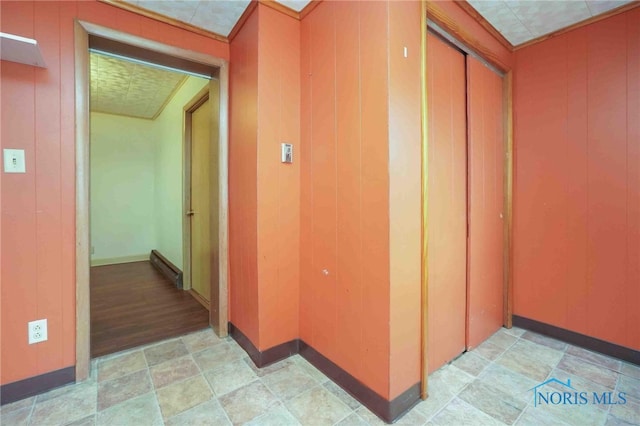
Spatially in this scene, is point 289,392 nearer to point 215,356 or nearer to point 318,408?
point 318,408

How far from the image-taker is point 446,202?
193cm

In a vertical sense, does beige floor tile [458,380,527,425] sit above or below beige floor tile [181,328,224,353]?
below

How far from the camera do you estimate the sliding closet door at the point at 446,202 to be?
182 cm

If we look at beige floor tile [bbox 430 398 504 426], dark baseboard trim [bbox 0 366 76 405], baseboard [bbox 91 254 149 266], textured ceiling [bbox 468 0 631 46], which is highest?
textured ceiling [bbox 468 0 631 46]

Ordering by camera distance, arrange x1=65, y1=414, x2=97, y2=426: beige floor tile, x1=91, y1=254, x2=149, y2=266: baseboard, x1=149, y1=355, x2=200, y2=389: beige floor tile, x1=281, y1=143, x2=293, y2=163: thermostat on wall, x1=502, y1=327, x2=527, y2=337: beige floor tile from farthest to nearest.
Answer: x1=91, y1=254, x2=149, y2=266: baseboard < x1=502, y1=327, x2=527, y2=337: beige floor tile < x1=281, y1=143, x2=293, y2=163: thermostat on wall < x1=149, y1=355, x2=200, y2=389: beige floor tile < x1=65, y1=414, x2=97, y2=426: beige floor tile

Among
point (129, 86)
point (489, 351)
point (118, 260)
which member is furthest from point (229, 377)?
point (118, 260)

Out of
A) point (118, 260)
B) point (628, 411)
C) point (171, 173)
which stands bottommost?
point (628, 411)

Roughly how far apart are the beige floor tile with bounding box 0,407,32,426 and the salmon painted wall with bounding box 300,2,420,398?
160 cm

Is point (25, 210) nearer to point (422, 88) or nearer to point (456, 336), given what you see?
point (422, 88)

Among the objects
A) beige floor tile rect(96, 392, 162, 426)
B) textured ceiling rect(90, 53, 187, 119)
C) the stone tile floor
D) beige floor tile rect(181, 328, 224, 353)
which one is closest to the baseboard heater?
beige floor tile rect(181, 328, 224, 353)

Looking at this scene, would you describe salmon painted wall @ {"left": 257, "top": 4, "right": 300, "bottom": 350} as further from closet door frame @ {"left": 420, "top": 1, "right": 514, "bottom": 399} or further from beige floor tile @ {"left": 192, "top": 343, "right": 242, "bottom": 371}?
closet door frame @ {"left": 420, "top": 1, "right": 514, "bottom": 399}

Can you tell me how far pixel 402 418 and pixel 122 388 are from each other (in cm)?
164

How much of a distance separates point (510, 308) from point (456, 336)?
88 centimetres

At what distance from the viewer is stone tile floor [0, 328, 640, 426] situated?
1471 millimetres
